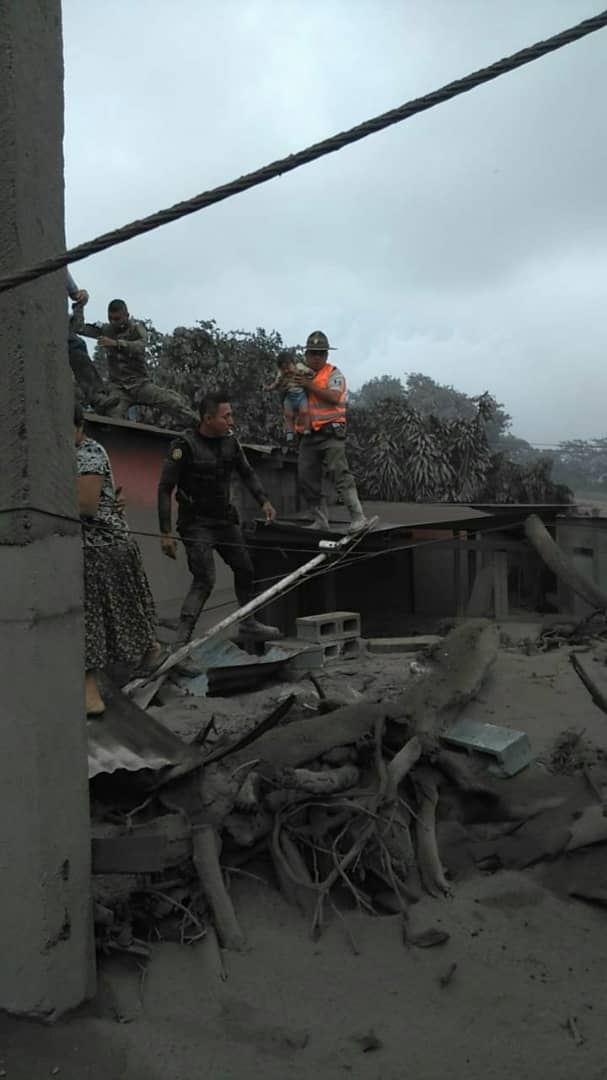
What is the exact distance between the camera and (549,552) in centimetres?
479

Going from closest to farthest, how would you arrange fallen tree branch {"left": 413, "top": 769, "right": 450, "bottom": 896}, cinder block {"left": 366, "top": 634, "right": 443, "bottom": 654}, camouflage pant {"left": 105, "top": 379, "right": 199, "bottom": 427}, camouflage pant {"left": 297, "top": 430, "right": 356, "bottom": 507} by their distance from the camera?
1. fallen tree branch {"left": 413, "top": 769, "right": 450, "bottom": 896}
2. cinder block {"left": 366, "top": 634, "right": 443, "bottom": 654}
3. camouflage pant {"left": 297, "top": 430, "right": 356, "bottom": 507}
4. camouflage pant {"left": 105, "top": 379, "right": 199, "bottom": 427}

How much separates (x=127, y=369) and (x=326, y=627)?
12.7 ft

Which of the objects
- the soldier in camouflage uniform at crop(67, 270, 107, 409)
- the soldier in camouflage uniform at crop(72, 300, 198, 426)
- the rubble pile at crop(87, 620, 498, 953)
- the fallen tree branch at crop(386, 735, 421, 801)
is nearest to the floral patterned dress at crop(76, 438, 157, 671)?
the rubble pile at crop(87, 620, 498, 953)

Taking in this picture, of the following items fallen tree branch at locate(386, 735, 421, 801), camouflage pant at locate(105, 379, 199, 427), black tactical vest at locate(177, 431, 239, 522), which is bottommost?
fallen tree branch at locate(386, 735, 421, 801)

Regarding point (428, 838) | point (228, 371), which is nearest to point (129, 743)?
point (428, 838)

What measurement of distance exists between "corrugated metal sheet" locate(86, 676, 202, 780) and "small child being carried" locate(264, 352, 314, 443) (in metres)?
4.44

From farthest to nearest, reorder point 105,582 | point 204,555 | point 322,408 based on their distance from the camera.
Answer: point 322,408, point 204,555, point 105,582

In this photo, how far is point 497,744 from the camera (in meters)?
4.26

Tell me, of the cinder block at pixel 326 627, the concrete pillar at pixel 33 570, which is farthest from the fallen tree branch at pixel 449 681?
the concrete pillar at pixel 33 570

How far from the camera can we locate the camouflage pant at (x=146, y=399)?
28.8ft

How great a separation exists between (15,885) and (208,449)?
3.73 m

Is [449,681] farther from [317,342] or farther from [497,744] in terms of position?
[317,342]

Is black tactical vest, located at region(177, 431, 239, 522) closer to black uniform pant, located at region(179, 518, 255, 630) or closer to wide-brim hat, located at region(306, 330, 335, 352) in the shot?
black uniform pant, located at region(179, 518, 255, 630)

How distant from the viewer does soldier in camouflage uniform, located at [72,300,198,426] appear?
27.6 ft
